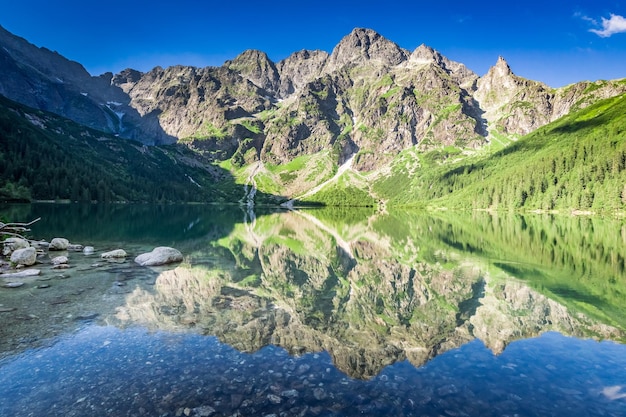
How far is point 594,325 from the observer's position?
19.5m

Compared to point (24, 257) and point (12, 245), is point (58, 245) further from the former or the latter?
point (24, 257)

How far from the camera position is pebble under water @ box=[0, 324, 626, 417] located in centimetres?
1095

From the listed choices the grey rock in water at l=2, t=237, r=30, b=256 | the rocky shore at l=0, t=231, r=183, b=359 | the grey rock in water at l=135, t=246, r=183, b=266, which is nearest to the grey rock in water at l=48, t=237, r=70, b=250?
the rocky shore at l=0, t=231, r=183, b=359

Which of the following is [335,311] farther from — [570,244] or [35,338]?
[570,244]

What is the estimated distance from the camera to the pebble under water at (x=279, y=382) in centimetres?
1095

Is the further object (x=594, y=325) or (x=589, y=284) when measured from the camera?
(x=589, y=284)

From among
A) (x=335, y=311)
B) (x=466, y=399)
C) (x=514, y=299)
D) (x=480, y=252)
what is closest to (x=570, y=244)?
(x=480, y=252)

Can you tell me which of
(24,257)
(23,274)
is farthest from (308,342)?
(24,257)

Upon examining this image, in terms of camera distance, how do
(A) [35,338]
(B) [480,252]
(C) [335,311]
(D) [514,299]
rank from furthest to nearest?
(B) [480,252], (D) [514,299], (C) [335,311], (A) [35,338]

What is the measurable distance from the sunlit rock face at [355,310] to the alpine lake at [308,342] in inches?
6.0

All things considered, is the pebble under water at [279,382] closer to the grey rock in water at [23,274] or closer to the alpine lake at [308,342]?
the alpine lake at [308,342]

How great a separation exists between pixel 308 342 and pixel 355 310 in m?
6.21

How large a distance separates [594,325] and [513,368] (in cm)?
927

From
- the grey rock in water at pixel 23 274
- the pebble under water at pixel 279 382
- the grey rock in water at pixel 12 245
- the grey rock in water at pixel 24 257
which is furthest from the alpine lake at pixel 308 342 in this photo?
the grey rock in water at pixel 12 245
